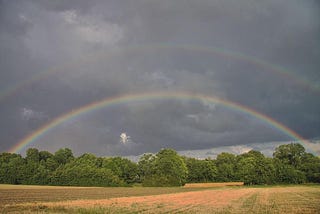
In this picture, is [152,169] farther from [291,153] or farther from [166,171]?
[291,153]

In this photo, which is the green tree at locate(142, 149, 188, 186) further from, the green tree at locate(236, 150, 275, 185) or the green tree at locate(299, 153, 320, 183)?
the green tree at locate(299, 153, 320, 183)

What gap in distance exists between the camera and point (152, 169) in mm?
160125

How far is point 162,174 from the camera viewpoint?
495 feet

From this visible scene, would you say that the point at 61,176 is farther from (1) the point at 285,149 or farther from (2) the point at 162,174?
(1) the point at 285,149

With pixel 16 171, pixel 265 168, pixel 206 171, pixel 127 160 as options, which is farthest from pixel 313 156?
pixel 16 171

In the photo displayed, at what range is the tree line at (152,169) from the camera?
13688 centimetres

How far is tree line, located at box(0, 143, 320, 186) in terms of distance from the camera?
137 m

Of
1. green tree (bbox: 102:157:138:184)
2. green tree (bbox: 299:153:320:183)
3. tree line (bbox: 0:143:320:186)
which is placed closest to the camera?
tree line (bbox: 0:143:320:186)

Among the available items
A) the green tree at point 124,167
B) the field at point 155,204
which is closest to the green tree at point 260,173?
the green tree at point 124,167

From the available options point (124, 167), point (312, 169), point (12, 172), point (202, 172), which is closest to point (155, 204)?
point (12, 172)

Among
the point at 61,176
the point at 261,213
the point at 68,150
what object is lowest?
the point at 261,213

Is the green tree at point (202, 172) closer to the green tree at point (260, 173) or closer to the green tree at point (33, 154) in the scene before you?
the green tree at point (260, 173)

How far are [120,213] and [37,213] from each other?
6.71 meters

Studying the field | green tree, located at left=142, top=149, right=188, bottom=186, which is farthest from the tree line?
the field
